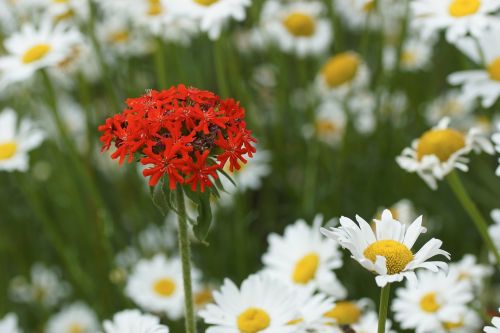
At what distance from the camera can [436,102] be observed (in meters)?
2.65

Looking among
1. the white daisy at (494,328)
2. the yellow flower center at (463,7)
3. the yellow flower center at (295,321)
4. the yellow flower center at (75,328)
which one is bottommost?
the white daisy at (494,328)

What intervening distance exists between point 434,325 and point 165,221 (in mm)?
1117

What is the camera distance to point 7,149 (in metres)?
1.99

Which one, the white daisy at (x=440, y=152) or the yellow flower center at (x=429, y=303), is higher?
the white daisy at (x=440, y=152)

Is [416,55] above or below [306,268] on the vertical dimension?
above

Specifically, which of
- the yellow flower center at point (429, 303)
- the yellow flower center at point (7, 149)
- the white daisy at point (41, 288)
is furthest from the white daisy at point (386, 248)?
the white daisy at point (41, 288)

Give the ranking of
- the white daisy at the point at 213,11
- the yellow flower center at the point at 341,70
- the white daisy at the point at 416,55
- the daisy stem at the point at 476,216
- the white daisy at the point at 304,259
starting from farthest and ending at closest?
the white daisy at the point at 416,55, the yellow flower center at the point at 341,70, the white daisy at the point at 213,11, the white daisy at the point at 304,259, the daisy stem at the point at 476,216

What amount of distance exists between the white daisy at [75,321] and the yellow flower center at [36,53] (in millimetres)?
670

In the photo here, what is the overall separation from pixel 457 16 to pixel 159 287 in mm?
918

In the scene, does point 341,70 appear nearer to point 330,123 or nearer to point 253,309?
point 330,123

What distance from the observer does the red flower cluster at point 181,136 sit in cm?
100

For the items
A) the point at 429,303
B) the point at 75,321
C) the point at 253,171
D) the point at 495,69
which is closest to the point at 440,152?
the point at 429,303

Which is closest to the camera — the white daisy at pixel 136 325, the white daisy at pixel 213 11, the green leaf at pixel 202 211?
the green leaf at pixel 202 211

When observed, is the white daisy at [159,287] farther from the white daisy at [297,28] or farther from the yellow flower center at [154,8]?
the white daisy at [297,28]
